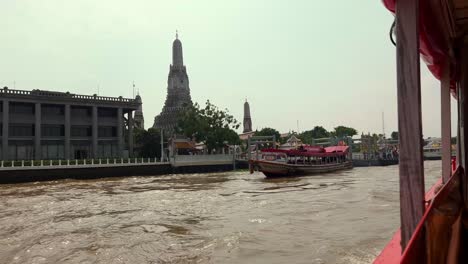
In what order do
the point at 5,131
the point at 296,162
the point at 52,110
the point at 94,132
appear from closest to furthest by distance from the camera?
the point at 296,162, the point at 5,131, the point at 52,110, the point at 94,132

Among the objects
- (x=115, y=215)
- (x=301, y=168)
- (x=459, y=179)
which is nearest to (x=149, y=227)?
(x=115, y=215)

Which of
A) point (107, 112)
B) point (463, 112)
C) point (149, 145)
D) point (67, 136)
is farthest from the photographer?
point (149, 145)

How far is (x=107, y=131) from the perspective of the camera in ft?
162

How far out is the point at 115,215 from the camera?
13.0 metres

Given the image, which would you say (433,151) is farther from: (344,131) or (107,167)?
(107,167)

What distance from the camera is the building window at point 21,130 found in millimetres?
42781

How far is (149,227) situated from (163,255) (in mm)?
3170

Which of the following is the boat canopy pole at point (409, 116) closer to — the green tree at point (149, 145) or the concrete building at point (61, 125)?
the concrete building at point (61, 125)

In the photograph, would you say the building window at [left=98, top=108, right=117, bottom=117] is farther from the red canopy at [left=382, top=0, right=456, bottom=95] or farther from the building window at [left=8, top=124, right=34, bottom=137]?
the red canopy at [left=382, top=0, right=456, bottom=95]

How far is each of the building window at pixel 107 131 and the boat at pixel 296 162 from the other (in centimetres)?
2266

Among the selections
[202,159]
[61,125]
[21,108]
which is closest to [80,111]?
[61,125]

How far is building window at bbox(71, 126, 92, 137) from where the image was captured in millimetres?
46906

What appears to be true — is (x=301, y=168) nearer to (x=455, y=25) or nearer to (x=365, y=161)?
(x=365, y=161)

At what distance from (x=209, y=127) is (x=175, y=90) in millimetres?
27698
